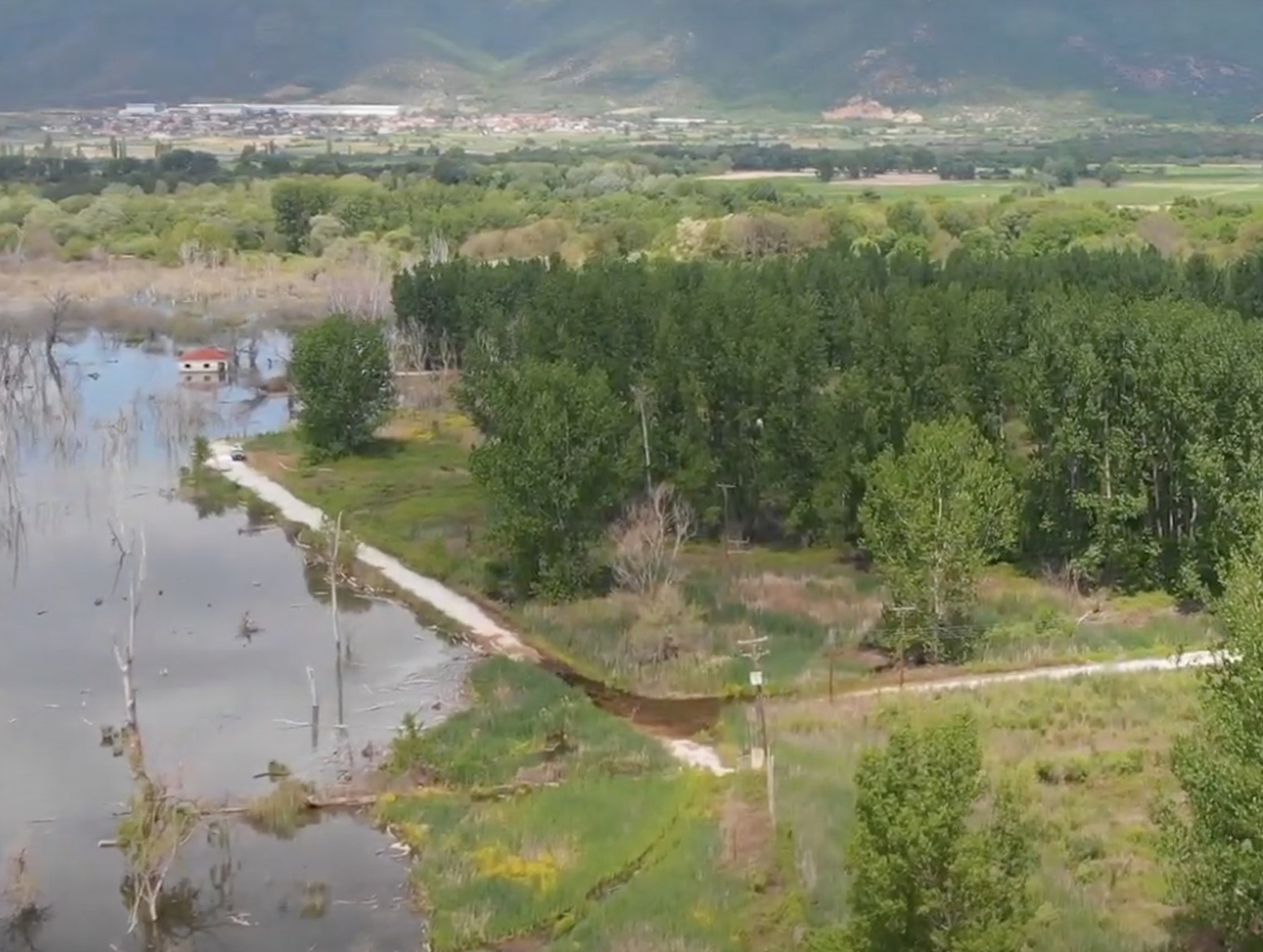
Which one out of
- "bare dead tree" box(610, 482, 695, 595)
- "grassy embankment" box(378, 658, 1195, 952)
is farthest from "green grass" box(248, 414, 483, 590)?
"grassy embankment" box(378, 658, 1195, 952)

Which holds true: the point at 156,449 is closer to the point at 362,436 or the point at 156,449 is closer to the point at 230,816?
the point at 362,436

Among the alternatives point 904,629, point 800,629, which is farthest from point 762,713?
point 800,629

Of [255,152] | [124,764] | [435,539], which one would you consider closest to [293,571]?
[435,539]

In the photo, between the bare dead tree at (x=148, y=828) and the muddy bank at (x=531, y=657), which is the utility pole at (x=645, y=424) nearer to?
the muddy bank at (x=531, y=657)

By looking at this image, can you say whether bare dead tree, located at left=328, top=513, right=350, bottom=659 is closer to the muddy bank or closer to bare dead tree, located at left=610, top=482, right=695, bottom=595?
the muddy bank

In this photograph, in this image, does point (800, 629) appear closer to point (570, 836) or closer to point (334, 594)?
point (334, 594)
